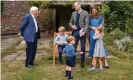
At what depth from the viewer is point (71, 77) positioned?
794 centimetres

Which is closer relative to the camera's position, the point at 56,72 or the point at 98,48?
the point at 56,72

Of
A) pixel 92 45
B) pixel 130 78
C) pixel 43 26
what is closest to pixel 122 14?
pixel 43 26

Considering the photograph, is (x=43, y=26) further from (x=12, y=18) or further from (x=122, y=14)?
(x=122, y=14)

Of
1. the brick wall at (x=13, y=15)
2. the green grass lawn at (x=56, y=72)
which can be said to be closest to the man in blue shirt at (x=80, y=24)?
the green grass lawn at (x=56, y=72)

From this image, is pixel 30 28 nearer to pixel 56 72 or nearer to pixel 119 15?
pixel 56 72

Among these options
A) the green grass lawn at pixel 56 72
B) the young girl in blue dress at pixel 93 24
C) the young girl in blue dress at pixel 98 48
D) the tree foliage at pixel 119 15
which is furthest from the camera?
the tree foliage at pixel 119 15

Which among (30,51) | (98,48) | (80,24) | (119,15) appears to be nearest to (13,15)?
(119,15)

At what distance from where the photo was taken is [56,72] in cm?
853

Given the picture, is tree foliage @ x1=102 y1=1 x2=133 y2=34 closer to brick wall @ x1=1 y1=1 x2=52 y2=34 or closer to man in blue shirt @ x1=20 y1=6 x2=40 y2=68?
brick wall @ x1=1 y1=1 x2=52 y2=34

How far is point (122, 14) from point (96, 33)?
656 cm

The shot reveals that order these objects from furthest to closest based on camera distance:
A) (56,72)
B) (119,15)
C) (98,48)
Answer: (119,15) < (98,48) < (56,72)

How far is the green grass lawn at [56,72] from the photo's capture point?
315 inches

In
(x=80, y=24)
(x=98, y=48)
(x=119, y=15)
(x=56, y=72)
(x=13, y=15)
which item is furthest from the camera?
(x=13, y=15)

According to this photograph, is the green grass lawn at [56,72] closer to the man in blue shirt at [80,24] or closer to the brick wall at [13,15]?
the man in blue shirt at [80,24]
